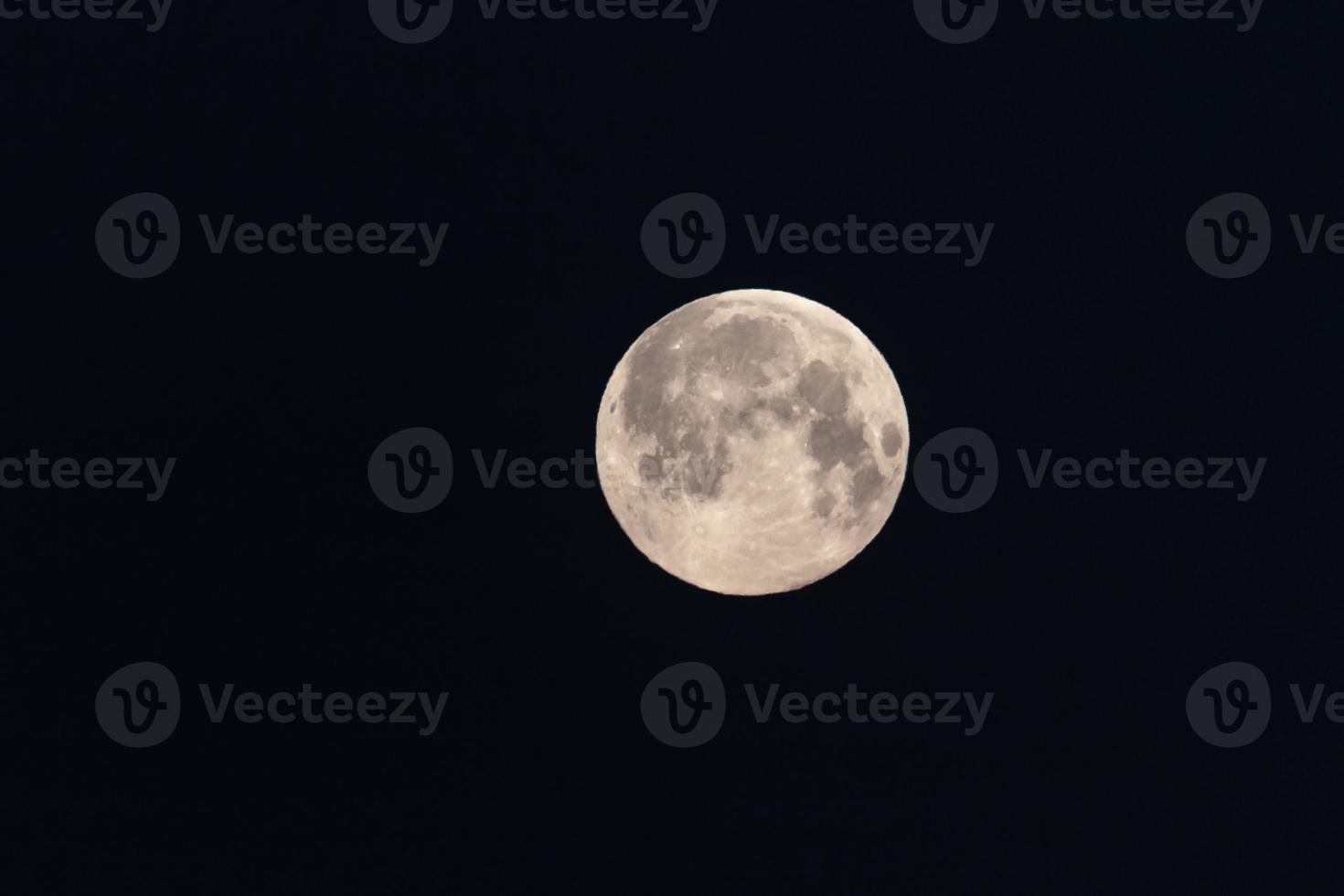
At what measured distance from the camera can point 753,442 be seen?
8289mm

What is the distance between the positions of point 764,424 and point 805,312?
1066 mm

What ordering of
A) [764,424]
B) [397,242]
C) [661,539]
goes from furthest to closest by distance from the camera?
[397,242]
[661,539]
[764,424]

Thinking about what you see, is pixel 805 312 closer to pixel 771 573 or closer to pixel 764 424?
pixel 764 424

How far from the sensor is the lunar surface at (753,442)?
27.4 feet

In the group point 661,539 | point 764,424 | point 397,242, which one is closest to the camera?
point 764,424

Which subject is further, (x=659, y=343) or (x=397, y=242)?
(x=397, y=242)

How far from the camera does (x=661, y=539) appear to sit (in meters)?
8.85

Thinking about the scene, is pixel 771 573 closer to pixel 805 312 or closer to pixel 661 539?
pixel 661 539

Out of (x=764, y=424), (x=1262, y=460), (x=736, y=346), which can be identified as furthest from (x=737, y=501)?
(x=1262, y=460)

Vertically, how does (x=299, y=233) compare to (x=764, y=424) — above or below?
above

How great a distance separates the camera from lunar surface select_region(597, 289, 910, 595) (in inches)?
328

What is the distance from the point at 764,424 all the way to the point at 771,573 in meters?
1.16

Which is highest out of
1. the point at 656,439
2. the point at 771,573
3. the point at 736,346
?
the point at 736,346

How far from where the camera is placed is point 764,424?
8312 millimetres
